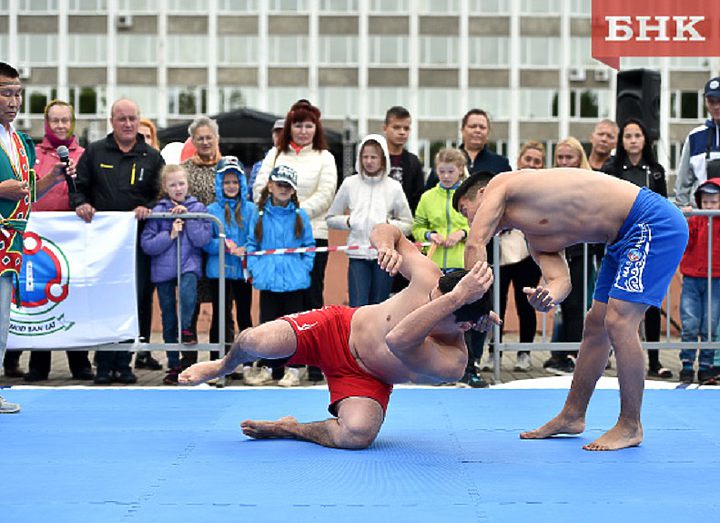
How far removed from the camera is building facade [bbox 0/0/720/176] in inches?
2306

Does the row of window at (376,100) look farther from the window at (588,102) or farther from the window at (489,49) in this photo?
the window at (489,49)

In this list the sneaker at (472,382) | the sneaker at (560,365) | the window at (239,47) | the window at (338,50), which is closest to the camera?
the sneaker at (472,382)

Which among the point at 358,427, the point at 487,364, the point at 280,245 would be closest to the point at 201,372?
the point at 358,427

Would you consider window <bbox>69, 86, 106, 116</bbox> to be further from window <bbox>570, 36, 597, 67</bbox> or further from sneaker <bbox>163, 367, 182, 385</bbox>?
sneaker <bbox>163, 367, 182, 385</bbox>

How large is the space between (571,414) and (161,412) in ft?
8.66

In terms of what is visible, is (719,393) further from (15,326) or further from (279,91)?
(279,91)

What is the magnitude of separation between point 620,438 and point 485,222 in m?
1.34

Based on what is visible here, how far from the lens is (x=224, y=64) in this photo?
194 feet

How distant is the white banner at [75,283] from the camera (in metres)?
8.65

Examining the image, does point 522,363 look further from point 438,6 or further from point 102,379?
point 438,6

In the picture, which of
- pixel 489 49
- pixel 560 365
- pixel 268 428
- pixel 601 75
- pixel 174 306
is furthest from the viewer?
pixel 489 49

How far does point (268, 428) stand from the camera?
5711 mm

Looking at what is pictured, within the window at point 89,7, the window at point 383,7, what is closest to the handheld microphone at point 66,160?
the window at point 383,7

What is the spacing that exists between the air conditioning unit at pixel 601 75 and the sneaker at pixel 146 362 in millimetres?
51639
